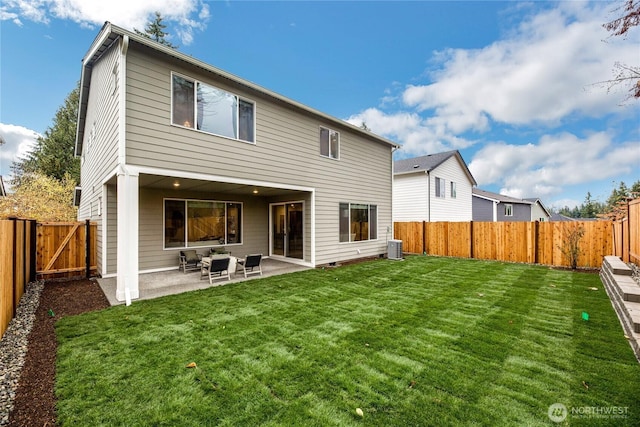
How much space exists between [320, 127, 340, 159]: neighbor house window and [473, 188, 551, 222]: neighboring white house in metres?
18.2

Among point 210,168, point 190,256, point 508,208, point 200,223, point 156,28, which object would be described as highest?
point 156,28

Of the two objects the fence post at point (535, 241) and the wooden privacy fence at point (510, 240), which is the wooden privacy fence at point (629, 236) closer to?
the wooden privacy fence at point (510, 240)

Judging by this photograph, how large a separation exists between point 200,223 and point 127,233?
12.6 ft

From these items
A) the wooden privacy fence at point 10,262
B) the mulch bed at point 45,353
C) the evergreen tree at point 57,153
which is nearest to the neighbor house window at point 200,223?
the mulch bed at point 45,353

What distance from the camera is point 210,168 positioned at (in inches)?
264

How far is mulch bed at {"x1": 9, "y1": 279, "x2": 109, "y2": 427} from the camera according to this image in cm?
228

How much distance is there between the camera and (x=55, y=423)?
217 centimetres

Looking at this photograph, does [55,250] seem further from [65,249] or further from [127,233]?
[127,233]

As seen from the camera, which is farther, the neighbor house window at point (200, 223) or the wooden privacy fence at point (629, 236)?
→ the neighbor house window at point (200, 223)

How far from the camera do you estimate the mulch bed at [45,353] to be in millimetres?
2281

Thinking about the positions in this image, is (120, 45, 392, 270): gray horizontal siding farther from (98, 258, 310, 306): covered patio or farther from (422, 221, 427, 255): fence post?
(422, 221, 427, 255): fence post

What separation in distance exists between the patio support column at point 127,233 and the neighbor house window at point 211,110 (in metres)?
1.73

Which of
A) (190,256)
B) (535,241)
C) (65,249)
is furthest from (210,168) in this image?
(535,241)

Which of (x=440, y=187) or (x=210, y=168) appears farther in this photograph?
(x=440, y=187)
